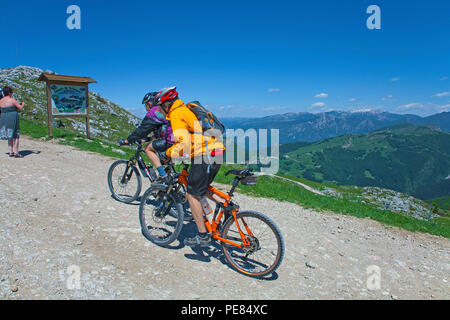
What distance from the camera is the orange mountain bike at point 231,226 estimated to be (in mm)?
4895

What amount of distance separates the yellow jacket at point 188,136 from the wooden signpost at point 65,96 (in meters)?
17.0

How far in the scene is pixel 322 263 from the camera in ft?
20.7

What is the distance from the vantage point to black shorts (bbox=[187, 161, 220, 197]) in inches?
197

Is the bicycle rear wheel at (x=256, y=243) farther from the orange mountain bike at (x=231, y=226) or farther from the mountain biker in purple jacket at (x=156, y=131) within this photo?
the mountain biker in purple jacket at (x=156, y=131)

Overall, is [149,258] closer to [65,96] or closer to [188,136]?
[188,136]

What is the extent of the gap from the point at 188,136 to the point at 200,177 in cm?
78

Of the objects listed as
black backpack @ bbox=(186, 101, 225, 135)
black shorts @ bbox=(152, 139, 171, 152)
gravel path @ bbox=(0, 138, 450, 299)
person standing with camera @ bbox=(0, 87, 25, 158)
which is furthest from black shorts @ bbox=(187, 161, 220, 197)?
person standing with camera @ bbox=(0, 87, 25, 158)

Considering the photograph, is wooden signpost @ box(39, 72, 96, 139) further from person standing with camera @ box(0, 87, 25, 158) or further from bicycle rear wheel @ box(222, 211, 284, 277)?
bicycle rear wheel @ box(222, 211, 284, 277)

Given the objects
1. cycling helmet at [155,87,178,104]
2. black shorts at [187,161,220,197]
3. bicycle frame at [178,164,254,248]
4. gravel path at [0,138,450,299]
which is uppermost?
cycling helmet at [155,87,178,104]

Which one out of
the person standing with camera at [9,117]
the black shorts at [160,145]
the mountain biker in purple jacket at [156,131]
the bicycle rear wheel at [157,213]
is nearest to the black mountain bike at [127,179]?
the mountain biker in purple jacket at [156,131]

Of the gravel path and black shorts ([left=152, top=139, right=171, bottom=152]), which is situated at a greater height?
black shorts ([left=152, top=139, right=171, bottom=152])

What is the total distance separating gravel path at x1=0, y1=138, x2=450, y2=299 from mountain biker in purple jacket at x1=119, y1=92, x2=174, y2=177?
5.35ft
